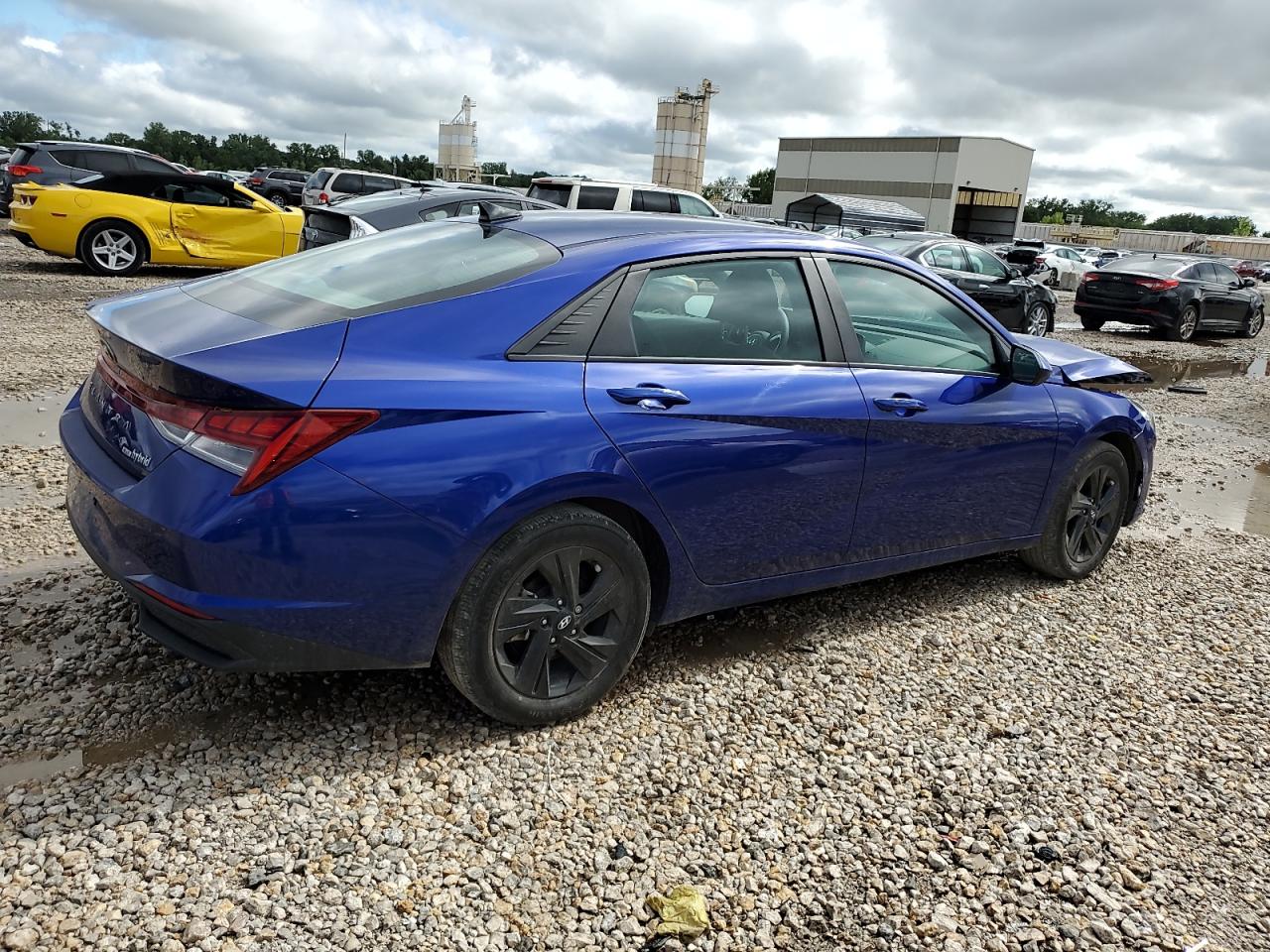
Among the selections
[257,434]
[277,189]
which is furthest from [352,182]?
[257,434]

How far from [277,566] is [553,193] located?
14141 mm

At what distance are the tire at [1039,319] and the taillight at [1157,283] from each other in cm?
259

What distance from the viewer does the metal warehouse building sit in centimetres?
7875

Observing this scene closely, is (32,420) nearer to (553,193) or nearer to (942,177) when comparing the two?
(553,193)

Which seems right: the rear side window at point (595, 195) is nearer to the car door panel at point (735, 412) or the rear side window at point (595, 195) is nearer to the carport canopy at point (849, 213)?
the car door panel at point (735, 412)

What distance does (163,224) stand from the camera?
13.5 meters

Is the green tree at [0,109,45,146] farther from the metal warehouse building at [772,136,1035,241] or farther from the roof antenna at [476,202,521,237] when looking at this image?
the roof antenna at [476,202,521,237]

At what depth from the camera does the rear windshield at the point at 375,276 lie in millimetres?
2965

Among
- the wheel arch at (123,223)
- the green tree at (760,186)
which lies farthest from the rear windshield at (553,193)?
the green tree at (760,186)

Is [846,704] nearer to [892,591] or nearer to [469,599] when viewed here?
[892,591]

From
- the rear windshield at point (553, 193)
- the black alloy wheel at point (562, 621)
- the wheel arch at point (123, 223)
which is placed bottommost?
the black alloy wheel at point (562, 621)

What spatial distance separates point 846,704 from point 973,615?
1.16 metres

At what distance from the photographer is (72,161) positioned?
15.8 meters

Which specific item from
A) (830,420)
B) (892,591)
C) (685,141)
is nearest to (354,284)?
(830,420)
